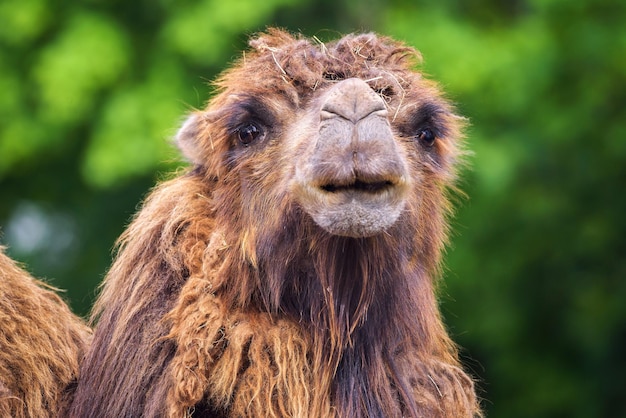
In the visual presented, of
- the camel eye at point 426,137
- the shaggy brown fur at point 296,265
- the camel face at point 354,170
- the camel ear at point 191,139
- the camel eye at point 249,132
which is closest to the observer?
the camel face at point 354,170

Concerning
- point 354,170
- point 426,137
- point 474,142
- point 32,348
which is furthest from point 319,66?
point 474,142

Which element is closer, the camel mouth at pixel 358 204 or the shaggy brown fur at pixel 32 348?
the camel mouth at pixel 358 204

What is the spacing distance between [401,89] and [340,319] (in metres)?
1.06

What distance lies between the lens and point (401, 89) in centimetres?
479

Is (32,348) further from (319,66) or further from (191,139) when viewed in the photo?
(319,66)

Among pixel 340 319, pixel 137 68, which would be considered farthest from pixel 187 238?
pixel 137 68

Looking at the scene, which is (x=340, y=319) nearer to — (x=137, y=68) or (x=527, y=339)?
(x=137, y=68)

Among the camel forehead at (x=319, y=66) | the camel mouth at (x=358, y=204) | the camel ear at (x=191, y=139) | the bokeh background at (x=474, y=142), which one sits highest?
the camel forehead at (x=319, y=66)

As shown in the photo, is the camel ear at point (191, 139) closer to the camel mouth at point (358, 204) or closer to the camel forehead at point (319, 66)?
the camel forehead at point (319, 66)

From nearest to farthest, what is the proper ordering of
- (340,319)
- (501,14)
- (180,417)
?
(180,417) < (340,319) < (501,14)

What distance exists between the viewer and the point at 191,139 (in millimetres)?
5215

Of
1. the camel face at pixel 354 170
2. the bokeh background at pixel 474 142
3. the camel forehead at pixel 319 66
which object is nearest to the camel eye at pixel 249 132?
the camel forehead at pixel 319 66

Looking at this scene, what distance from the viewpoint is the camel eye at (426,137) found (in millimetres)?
4945

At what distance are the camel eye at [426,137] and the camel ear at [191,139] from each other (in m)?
1.05
